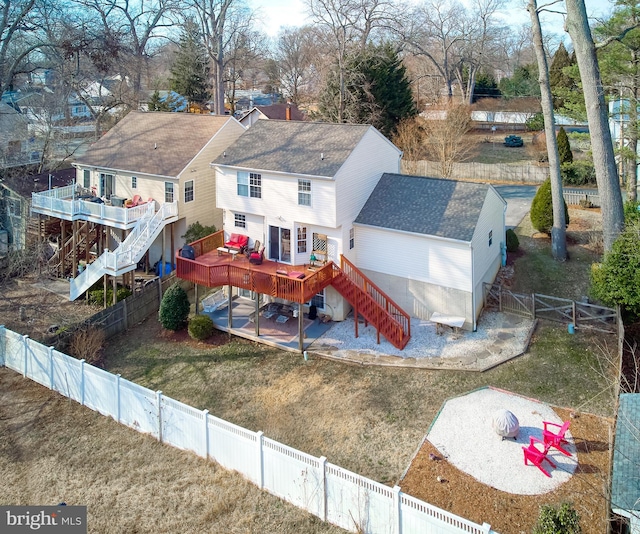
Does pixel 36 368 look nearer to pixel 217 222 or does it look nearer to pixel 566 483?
pixel 217 222

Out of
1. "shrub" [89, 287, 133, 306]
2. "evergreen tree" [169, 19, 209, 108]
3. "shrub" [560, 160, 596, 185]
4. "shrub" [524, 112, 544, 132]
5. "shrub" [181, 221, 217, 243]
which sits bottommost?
"shrub" [89, 287, 133, 306]

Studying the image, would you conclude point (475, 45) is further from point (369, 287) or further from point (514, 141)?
point (369, 287)

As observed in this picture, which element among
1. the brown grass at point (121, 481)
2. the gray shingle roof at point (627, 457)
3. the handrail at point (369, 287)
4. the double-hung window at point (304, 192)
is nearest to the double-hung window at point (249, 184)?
the double-hung window at point (304, 192)

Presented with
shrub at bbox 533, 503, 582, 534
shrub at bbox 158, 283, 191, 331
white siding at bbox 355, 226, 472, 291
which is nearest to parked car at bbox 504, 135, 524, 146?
white siding at bbox 355, 226, 472, 291

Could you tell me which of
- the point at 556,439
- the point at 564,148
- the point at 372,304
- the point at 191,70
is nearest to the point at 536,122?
the point at 564,148

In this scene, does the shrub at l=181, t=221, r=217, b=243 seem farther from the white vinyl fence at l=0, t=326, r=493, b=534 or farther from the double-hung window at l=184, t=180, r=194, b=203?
the white vinyl fence at l=0, t=326, r=493, b=534
